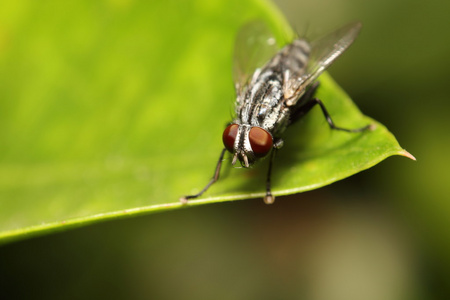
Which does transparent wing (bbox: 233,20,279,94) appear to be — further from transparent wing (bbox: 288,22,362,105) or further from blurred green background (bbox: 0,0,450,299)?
blurred green background (bbox: 0,0,450,299)

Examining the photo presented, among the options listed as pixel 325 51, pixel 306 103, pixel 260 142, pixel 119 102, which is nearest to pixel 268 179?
pixel 260 142

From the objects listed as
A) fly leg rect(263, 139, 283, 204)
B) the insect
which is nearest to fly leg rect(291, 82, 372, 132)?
the insect

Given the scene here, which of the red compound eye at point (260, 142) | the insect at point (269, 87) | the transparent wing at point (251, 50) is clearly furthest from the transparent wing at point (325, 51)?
the red compound eye at point (260, 142)

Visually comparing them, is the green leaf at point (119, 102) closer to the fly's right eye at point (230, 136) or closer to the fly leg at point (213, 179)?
the fly leg at point (213, 179)

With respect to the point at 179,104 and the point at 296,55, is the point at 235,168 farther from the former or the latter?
the point at 296,55

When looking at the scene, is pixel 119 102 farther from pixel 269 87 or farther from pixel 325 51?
pixel 325 51

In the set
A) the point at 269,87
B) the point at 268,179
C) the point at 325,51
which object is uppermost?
the point at 325,51
